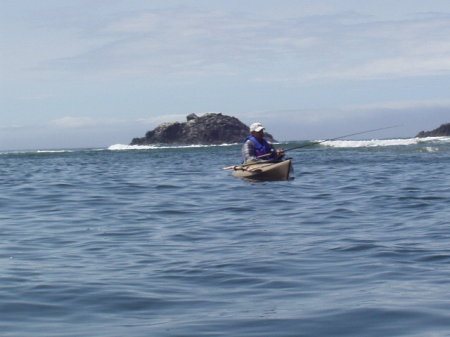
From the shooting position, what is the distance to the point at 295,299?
5852mm

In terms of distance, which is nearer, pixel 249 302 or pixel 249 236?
pixel 249 302

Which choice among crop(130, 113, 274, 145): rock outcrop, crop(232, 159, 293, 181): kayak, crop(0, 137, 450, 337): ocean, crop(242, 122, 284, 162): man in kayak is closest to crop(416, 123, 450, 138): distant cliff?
crop(130, 113, 274, 145): rock outcrop

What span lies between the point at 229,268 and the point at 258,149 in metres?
14.1

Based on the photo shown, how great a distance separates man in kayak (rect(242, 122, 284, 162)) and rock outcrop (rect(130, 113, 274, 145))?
105672 millimetres

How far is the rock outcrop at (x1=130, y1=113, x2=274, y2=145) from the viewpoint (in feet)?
421

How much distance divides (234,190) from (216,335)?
12697 millimetres

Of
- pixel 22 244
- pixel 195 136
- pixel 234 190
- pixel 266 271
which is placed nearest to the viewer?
pixel 266 271

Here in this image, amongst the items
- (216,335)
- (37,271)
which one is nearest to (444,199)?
(37,271)

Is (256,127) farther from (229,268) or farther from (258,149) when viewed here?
(229,268)

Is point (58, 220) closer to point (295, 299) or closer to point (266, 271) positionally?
point (266, 271)

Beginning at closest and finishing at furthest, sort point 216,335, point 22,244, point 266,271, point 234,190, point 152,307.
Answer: point 216,335 < point 152,307 < point 266,271 < point 22,244 < point 234,190

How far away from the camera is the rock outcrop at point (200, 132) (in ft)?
421

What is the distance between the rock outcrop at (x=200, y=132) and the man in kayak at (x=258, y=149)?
10567 centimetres

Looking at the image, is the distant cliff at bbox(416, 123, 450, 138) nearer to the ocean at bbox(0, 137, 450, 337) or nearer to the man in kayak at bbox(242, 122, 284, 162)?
the man in kayak at bbox(242, 122, 284, 162)
